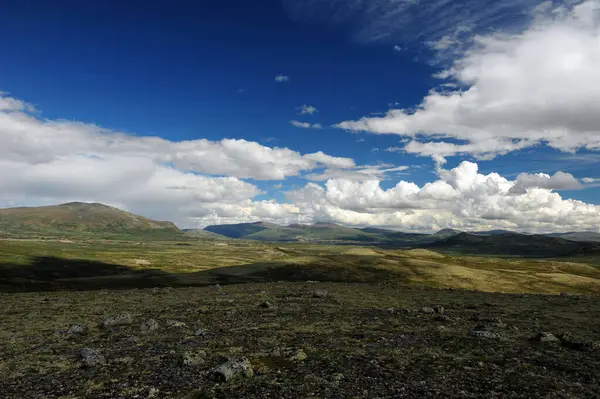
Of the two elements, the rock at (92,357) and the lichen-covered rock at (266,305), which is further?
the lichen-covered rock at (266,305)

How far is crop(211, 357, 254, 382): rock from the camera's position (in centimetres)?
1454

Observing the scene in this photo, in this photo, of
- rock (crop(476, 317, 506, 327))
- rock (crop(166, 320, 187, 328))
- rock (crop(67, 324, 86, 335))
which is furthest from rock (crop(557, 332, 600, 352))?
rock (crop(67, 324, 86, 335))

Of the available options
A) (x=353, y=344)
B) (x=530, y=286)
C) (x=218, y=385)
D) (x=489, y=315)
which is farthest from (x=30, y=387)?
(x=530, y=286)

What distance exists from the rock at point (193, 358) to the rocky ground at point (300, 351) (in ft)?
0.16

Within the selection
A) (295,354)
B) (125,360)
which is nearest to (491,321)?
(295,354)

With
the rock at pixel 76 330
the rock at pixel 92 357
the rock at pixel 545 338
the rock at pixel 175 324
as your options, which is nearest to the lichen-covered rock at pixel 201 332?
the rock at pixel 175 324

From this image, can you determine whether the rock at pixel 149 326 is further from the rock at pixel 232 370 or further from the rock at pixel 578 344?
the rock at pixel 578 344

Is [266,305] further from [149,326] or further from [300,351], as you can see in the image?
[300,351]

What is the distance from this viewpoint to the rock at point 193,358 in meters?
16.3

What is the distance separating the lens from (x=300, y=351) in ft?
57.0

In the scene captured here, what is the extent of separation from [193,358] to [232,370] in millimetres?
2776

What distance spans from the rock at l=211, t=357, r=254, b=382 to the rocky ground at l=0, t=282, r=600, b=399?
5 centimetres

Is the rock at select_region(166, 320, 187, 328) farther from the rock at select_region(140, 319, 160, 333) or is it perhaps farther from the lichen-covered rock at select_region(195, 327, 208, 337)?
the lichen-covered rock at select_region(195, 327, 208, 337)

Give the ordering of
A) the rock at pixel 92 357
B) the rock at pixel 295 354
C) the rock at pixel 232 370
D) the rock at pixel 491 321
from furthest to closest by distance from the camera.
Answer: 1. the rock at pixel 491 321
2. the rock at pixel 295 354
3. the rock at pixel 92 357
4. the rock at pixel 232 370
